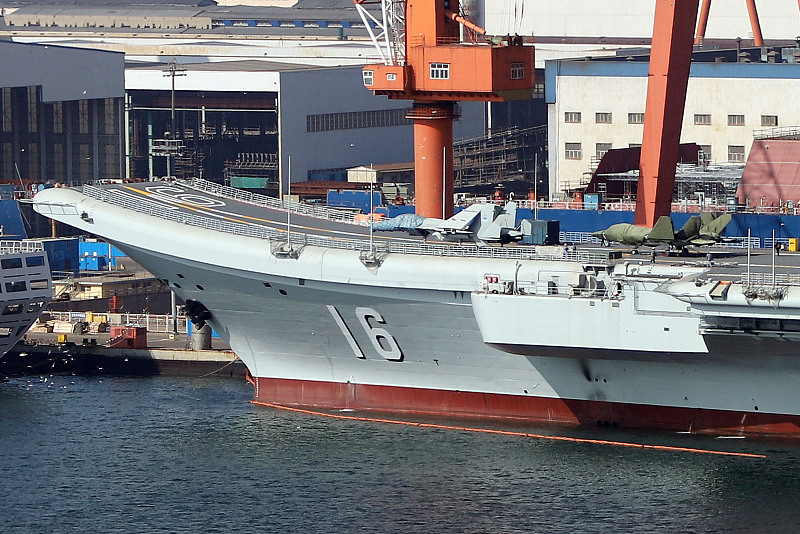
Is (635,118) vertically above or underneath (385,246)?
above

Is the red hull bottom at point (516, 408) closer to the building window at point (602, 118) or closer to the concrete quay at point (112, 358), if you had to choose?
the concrete quay at point (112, 358)

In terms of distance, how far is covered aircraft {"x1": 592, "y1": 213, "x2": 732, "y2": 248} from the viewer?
145 ft

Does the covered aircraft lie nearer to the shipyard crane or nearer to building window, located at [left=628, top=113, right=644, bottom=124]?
the shipyard crane

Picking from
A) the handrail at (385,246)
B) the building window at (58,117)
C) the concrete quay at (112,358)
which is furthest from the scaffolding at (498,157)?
the handrail at (385,246)

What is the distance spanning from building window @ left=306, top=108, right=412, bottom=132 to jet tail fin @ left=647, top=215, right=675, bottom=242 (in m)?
44.4

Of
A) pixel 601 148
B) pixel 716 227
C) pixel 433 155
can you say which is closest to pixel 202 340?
pixel 433 155

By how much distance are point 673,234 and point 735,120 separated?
30718 millimetres

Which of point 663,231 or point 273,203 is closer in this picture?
point 663,231

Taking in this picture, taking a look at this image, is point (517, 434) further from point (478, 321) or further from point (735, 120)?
point (735, 120)

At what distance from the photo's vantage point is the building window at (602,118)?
7538 centimetres

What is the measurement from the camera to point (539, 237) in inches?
1908

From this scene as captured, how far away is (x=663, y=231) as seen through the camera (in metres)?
44.1

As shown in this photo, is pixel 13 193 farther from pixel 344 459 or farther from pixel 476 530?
pixel 476 530

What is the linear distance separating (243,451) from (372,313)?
17.4ft
